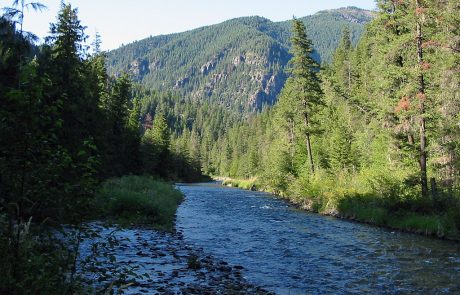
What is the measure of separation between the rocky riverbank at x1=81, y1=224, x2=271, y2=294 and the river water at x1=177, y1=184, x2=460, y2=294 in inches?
29.4

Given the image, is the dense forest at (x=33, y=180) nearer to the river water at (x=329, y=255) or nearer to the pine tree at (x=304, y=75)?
the river water at (x=329, y=255)

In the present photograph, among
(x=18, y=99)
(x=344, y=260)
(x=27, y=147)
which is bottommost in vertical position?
(x=344, y=260)

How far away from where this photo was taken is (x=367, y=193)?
27500 millimetres

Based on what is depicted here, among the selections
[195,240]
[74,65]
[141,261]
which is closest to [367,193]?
[195,240]

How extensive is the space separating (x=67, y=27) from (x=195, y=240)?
2170cm

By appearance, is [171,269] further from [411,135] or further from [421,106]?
[411,135]

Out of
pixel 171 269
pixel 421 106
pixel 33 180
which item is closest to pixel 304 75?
pixel 421 106

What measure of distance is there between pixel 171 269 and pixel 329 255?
6.52 meters

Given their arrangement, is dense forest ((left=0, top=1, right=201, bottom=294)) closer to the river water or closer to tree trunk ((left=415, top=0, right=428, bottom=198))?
the river water

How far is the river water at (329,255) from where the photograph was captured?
11.3m

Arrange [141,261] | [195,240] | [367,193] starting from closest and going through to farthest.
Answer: [141,261] < [195,240] < [367,193]

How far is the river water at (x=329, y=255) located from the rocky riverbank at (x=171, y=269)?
2.45ft

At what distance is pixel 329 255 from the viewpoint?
15195mm

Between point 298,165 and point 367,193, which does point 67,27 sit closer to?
point 367,193
